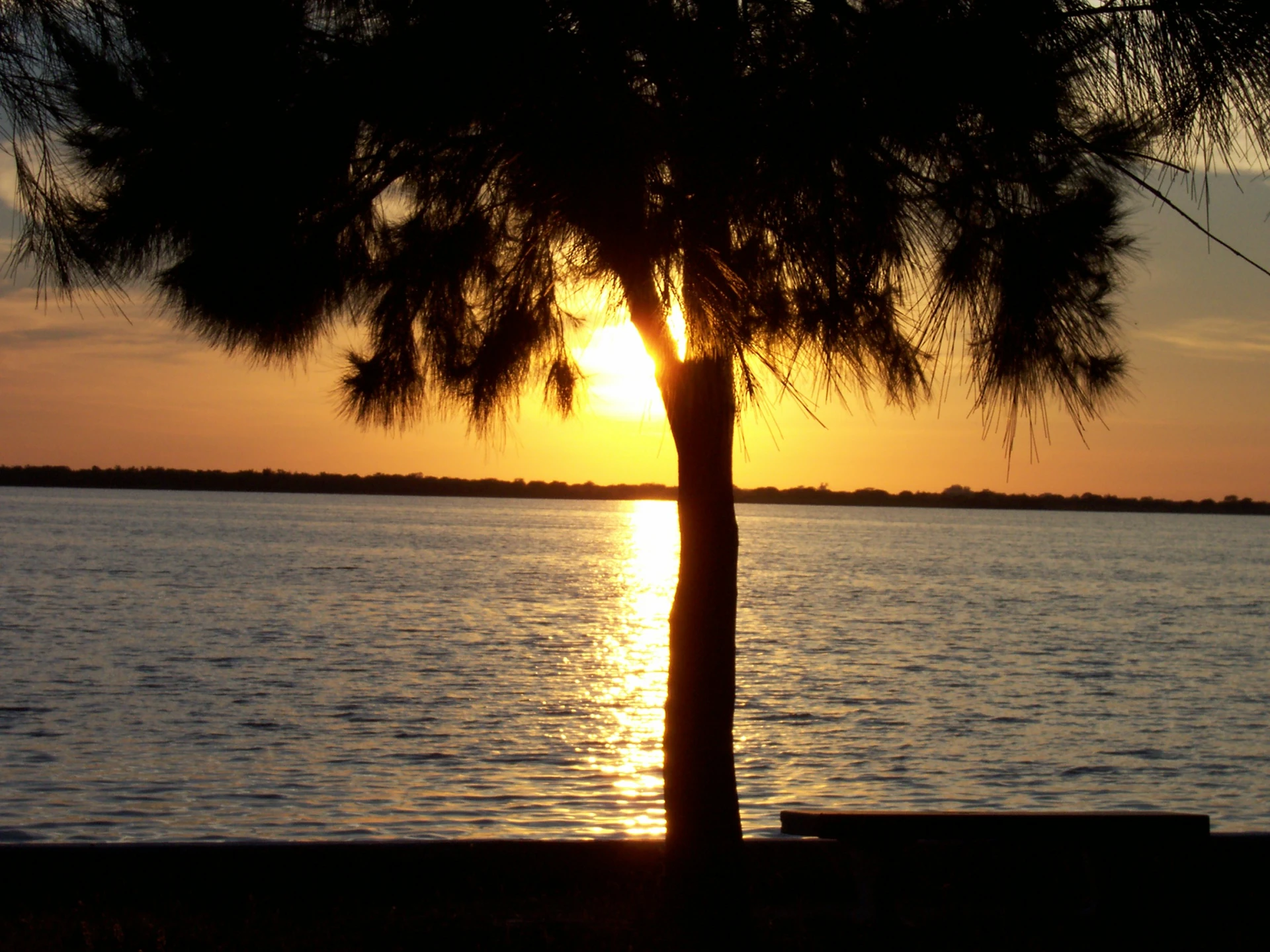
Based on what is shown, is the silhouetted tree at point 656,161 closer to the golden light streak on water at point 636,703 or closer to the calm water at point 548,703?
the golden light streak on water at point 636,703

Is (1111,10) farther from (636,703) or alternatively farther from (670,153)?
(636,703)

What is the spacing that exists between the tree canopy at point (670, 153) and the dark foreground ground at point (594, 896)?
8.02ft

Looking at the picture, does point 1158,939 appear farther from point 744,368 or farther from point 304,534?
point 304,534

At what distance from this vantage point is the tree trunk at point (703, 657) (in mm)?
4969

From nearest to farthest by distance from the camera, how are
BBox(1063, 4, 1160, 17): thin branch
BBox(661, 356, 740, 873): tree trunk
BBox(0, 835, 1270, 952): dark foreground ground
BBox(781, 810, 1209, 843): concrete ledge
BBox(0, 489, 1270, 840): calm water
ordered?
BBox(1063, 4, 1160, 17): thin branch
BBox(661, 356, 740, 873): tree trunk
BBox(0, 835, 1270, 952): dark foreground ground
BBox(781, 810, 1209, 843): concrete ledge
BBox(0, 489, 1270, 840): calm water

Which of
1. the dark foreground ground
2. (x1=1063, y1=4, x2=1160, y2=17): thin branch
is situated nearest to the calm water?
the dark foreground ground

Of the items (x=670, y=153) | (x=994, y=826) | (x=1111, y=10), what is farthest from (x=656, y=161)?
(x=994, y=826)

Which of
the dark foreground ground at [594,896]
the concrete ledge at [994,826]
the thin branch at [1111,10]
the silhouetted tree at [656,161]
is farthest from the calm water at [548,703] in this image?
the thin branch at [1111,10]

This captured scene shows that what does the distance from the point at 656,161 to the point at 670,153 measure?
1.7 inches

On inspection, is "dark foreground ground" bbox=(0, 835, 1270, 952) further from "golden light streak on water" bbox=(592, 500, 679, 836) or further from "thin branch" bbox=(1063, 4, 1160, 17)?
"thin branch" bbox=(1063, 4, 1160, 17)

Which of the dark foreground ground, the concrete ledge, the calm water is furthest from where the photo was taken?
the calm water

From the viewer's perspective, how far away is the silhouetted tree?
124 inches

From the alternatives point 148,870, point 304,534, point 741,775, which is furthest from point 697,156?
point 304,534

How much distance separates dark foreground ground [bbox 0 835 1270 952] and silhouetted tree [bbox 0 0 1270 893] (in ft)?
7.60
